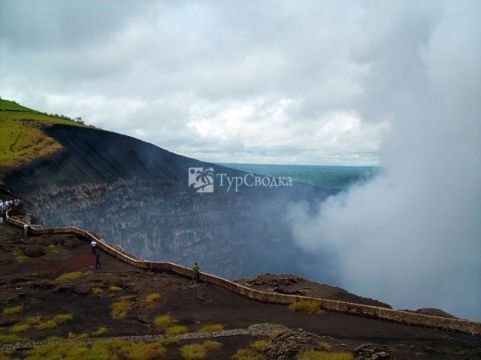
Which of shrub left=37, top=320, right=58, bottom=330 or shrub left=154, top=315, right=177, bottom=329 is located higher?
shrub left=154, top=315, right=177, bottom=329

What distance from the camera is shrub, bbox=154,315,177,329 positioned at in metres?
20.2

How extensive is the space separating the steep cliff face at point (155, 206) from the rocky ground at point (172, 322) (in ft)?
119

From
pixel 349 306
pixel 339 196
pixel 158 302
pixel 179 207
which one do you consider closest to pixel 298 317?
pixel 349 306

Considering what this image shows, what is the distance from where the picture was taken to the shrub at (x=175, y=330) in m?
19.0

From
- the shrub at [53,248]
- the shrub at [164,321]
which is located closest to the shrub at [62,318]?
the shrub at [164,321]

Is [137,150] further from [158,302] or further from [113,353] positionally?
[113,353]

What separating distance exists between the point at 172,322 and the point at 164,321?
1.23ft

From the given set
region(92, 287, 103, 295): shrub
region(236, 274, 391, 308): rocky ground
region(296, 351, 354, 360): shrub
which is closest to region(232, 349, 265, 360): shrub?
region(296, 351, 354, 360): shrub

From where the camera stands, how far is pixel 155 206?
9175 cm

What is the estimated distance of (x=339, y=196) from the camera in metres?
139

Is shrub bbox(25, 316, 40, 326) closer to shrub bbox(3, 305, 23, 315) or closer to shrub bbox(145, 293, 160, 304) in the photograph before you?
shrub bbox(3, 305, 23, 315)

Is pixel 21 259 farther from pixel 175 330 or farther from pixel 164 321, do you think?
pixel 175 330

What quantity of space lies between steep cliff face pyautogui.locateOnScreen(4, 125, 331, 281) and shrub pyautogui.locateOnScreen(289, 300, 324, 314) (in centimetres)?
4696

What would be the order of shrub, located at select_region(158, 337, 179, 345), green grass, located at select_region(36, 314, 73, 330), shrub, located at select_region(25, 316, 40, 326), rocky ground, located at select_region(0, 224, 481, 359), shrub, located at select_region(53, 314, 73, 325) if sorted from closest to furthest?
rocky ground, located at select_region(0, 224, 481, 359) → shrub, located at select_region(158, 337, 179, 345) → green grass, located at select_region(36, 314, 73, 330) → shrub, located at select_region(25, 316, 40, 326) → shrub, located at select_region(53, 314, 73, 325)
